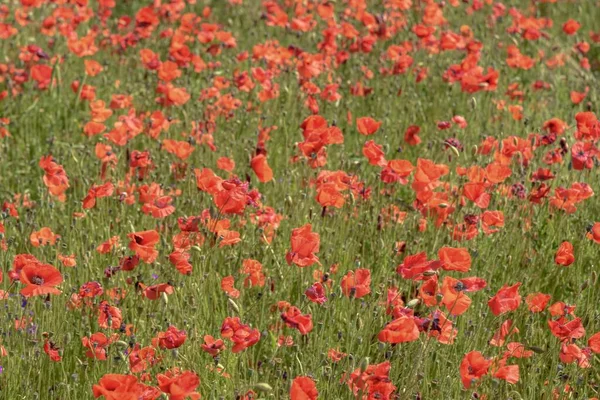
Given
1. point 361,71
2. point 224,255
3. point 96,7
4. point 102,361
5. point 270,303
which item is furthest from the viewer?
point 96,7

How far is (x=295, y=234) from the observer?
282cm

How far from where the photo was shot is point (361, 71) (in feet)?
19.5

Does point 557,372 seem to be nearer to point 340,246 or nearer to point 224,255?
point 340,246

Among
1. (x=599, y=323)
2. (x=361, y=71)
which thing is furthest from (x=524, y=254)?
(x=361, y=71)

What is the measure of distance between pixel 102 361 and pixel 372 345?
0.85 m

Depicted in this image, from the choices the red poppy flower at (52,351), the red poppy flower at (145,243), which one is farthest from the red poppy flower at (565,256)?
the red poppy flower at (52,351)

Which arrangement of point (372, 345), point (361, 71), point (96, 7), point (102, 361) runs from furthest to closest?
point (96, 7) → point (361, 71) → point (372, 345) → point (102, 361)

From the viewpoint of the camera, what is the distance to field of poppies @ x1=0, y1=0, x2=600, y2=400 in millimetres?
2748

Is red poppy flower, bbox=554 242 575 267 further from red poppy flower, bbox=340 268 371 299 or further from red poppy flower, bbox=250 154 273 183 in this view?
red poppy flower, bbox=250 154 273 183

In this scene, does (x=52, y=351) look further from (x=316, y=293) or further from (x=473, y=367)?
(x=473, y=367)

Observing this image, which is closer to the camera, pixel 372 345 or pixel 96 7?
pixel 372 345

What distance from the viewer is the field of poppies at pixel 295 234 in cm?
275

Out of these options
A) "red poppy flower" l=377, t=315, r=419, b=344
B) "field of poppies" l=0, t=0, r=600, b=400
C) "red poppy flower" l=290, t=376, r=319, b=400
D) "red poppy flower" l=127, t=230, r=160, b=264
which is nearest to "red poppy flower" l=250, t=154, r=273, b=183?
"field of poppies" l=0, t=0, r=600, b=400

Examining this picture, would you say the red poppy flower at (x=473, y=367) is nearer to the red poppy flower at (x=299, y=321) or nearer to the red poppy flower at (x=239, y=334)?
the red poppy flower at (x=299, y=321)
